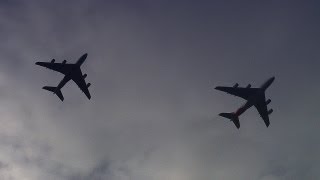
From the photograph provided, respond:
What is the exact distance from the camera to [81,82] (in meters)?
155

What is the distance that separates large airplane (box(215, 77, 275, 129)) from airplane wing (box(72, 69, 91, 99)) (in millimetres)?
38674

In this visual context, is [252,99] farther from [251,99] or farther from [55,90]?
[55,90]

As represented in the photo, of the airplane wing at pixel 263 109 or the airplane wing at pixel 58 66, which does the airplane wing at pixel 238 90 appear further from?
the airplane wing at pixel 58 66

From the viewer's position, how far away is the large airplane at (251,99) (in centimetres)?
15162

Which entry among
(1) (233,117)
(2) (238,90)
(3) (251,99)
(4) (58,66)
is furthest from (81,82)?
(3) (251,99)

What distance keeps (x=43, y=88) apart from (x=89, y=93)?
14.3 m

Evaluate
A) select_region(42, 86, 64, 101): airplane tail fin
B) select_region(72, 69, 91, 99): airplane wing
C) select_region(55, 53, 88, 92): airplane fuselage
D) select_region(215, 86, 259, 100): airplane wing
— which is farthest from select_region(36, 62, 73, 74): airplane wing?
select_region(215, 86, 259, 100): airplane wing

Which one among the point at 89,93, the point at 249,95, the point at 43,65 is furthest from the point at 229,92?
the point at 43,65

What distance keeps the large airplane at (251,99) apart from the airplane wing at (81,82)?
38.7 meters

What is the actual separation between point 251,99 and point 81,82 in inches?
1978

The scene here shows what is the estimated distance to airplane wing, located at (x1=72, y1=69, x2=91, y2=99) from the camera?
153250mm

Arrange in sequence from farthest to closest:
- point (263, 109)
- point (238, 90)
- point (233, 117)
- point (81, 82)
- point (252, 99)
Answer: point (263, 109), point (233, 117), point (81, 82), point (252, 99), point (238, 90)

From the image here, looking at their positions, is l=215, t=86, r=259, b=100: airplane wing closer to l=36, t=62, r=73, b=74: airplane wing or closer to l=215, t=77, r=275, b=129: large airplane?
l=215, t=77, r=275, b=129: large airplane

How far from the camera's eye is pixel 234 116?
158500mm
